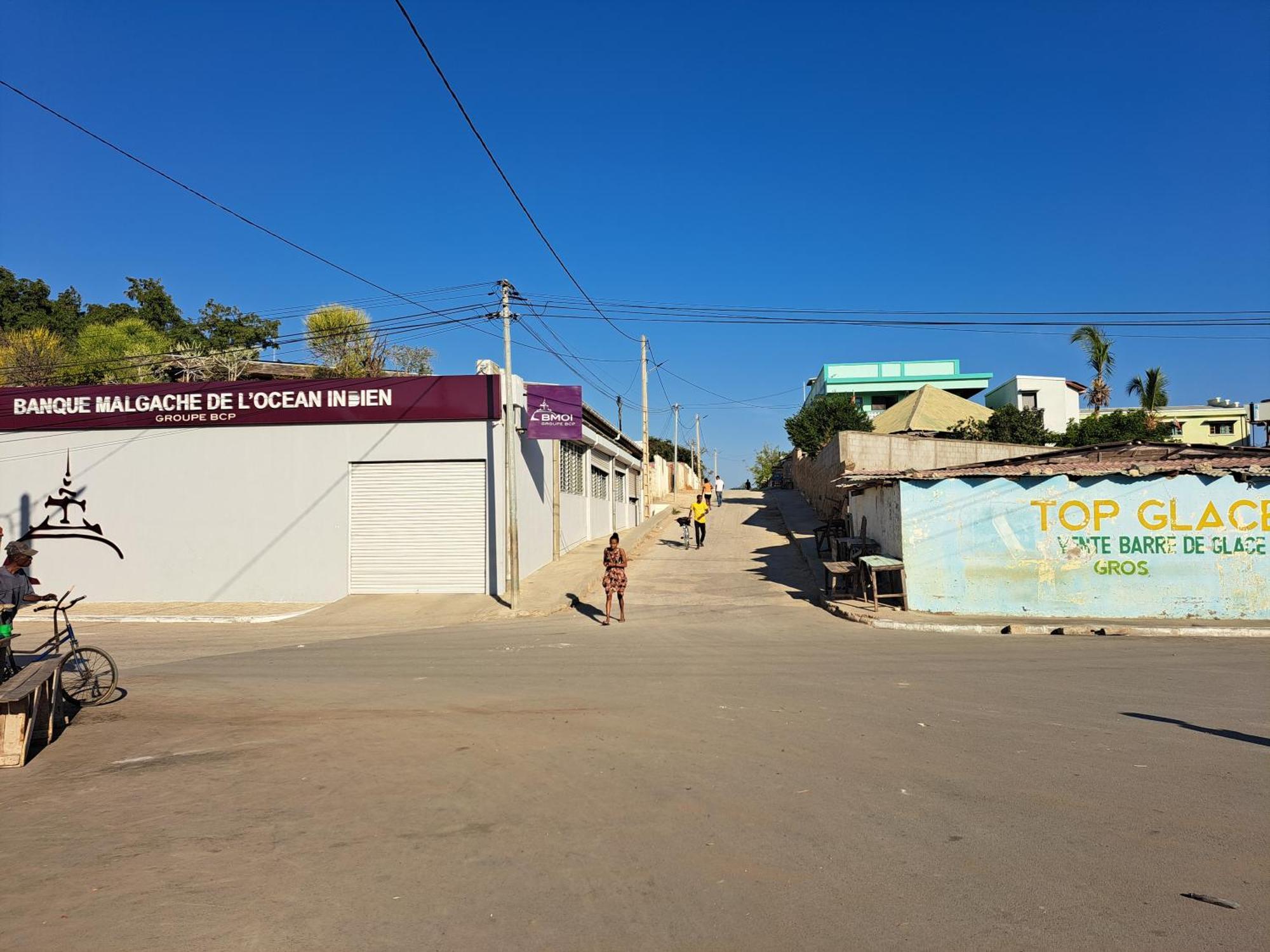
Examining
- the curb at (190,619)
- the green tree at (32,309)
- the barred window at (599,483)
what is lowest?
the curb at (190,619)

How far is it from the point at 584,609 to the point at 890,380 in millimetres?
59584

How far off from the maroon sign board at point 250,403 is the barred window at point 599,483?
9.68m

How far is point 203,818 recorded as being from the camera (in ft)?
18.5

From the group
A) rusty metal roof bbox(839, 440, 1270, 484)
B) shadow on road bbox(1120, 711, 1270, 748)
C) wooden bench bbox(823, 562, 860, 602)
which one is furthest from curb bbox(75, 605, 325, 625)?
shadow on road bbox(1120, 711, 1270, 748)

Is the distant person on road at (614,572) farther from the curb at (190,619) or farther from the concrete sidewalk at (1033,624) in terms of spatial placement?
the curb at (190,619)

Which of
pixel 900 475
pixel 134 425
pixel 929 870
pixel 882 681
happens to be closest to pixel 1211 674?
pixel 882 681

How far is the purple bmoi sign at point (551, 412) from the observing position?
21672mm

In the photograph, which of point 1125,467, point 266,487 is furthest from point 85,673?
point 1125,467

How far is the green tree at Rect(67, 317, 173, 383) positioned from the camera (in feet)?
131

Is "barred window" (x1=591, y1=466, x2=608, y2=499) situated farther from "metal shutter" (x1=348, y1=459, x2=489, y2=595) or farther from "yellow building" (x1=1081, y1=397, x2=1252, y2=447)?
"yellow building" (x1=1081, y1=397, x2=1252, y2=447)

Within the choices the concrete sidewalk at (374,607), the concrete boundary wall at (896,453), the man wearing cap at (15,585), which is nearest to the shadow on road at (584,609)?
the concrete sidewalk at (374,607)

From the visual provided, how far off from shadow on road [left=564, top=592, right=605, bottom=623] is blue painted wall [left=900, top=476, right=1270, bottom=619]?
20.3ft

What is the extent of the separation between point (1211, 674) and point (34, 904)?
11774mm

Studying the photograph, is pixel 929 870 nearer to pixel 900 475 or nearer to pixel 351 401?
pixel 900 475
